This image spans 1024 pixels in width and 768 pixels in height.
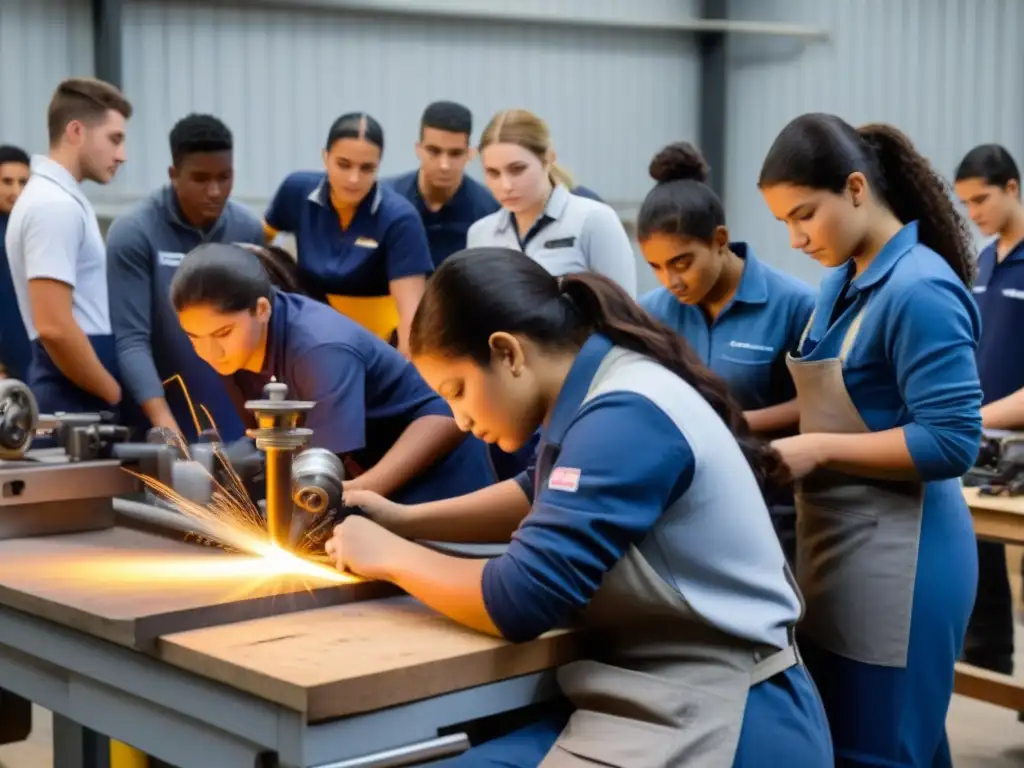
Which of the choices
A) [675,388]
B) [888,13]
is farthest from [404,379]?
[888,13]

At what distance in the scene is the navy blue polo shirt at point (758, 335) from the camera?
2.34m

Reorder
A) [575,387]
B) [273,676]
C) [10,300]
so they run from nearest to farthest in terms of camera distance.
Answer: [273,676] → [575,387] → [10,300]

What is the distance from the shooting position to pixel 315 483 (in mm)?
1805

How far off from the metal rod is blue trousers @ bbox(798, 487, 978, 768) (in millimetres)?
810

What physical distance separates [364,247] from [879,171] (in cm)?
162

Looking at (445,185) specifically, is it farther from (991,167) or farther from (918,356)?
(918,356)

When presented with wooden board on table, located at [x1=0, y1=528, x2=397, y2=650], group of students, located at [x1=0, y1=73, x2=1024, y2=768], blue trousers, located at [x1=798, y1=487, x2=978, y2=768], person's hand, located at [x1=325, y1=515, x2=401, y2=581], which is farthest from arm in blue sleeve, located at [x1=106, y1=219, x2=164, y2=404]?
blue trousers, located at [x1=798, y1=487, x2=978, y2=768]

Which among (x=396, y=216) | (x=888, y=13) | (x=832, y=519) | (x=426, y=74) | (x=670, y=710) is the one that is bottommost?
(x=670, y=710)

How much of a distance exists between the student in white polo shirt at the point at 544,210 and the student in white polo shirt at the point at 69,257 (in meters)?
0.96

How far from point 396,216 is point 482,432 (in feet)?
5.70

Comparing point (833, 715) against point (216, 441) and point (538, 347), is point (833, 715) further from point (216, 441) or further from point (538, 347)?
point (216, 441)

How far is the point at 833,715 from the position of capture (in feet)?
6.28

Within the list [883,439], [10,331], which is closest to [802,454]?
[883,439]

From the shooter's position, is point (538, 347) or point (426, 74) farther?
point (426, 74)
